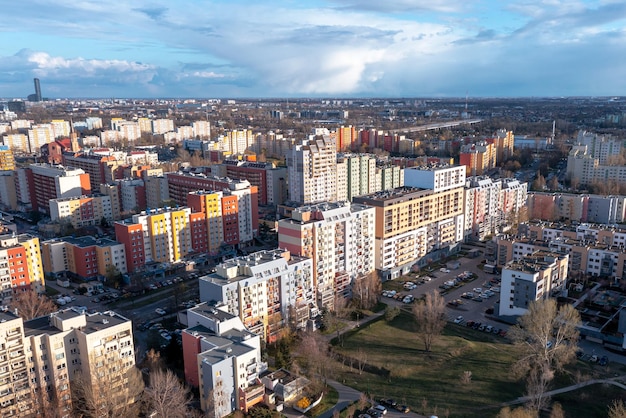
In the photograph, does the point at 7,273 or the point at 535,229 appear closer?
the point at 7,273

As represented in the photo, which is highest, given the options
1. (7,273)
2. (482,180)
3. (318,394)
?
(482,180)

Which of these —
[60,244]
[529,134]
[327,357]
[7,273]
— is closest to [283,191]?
[60,244]

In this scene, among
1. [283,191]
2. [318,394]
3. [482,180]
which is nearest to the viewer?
[318,394]

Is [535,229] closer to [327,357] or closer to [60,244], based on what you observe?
[327,357]

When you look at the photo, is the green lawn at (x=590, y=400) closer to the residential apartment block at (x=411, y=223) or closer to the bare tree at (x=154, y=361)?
the residential apartment block at (x=411, y=223)

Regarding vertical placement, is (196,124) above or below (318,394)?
above

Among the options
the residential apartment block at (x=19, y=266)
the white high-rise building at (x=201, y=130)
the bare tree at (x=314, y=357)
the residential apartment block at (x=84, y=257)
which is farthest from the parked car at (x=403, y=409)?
→ the white high-rise building at (x=201, y=130)

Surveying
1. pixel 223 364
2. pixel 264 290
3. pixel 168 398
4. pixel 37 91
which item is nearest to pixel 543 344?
pixel 264 290

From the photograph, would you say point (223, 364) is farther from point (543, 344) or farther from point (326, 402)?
point (543, 344)
